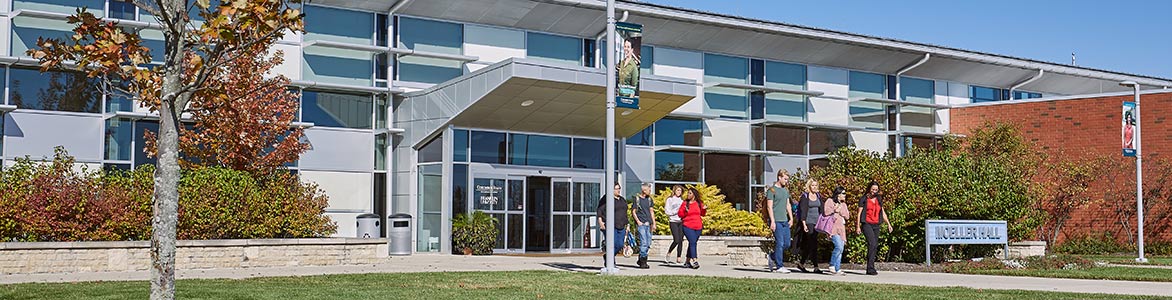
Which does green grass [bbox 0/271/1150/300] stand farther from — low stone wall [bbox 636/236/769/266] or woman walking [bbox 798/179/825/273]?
low stone wall [bbox 636/236/769/266]

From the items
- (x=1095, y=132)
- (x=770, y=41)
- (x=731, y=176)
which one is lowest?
(x=731, y=176)

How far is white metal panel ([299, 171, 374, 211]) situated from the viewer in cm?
2809

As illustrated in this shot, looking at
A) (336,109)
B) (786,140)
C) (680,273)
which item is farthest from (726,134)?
(680,273)

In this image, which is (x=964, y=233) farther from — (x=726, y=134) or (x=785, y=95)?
(x=785, y=95)

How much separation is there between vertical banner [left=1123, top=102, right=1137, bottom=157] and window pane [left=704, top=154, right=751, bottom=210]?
10222mm

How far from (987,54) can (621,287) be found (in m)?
26.7

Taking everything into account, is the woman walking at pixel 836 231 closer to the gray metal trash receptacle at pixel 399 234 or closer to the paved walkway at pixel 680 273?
the paved walkway at pixel 680 273

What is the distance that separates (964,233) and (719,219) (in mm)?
9276

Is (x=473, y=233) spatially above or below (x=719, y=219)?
below

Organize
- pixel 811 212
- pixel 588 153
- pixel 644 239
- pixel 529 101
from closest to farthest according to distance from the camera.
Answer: pixel 811 212 → pixel 644 239 → pixel 529 101 → pixel 588 153

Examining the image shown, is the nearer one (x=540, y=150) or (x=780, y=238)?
(x=780, y=238)

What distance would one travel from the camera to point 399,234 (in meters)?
27.2

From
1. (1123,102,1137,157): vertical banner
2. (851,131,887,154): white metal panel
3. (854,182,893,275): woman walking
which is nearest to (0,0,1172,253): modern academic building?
(851,131,887,154): white metal panel

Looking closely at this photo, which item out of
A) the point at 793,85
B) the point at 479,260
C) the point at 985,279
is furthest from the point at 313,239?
the point at 793,85
